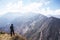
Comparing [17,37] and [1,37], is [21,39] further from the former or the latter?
[1,37]

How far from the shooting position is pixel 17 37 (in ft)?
56.2

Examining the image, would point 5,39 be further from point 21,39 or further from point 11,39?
point 21,39

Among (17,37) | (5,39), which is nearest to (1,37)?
(5,39)

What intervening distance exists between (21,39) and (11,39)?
4.26 feet

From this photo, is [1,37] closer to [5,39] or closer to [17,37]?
[5,39]

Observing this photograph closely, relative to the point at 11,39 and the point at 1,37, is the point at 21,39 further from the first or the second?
the point at 1,37

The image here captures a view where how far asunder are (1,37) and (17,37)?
76.1 inches

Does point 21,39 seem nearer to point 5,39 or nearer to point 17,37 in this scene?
point 17,37

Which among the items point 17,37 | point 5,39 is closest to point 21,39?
point 17,37

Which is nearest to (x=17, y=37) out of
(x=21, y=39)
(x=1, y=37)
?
(x=21, y=39)

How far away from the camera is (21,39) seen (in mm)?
17250

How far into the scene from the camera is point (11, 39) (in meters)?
16.5

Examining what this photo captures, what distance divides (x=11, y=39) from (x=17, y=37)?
88cm

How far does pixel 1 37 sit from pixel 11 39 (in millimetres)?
1582
